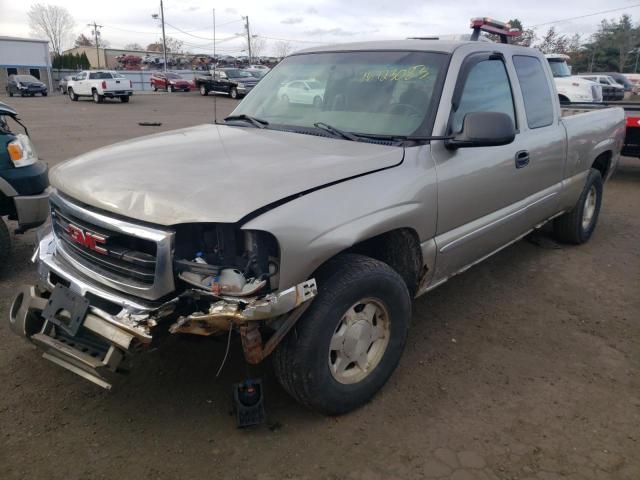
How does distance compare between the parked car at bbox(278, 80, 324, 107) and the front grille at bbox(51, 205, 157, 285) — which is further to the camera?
the parked car at bbox(278, 80, 324, 107)

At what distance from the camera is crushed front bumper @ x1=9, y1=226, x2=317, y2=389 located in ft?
7.54

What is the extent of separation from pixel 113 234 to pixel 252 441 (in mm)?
1209

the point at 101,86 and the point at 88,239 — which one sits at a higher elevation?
the point at 101,86

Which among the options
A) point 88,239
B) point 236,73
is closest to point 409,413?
point 88,239

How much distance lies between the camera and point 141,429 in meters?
2.73

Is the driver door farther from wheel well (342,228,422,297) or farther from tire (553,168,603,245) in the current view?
tire (553,168,603,245)

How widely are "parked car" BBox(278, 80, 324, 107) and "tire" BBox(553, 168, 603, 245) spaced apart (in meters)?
3.08

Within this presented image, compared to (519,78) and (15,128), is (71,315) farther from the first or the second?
(15,128)

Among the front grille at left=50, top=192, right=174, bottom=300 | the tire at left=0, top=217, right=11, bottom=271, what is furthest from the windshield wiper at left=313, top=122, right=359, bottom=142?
the tire at left=0, top=217, right=11, bottom=271

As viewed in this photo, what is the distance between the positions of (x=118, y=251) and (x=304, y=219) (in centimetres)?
90

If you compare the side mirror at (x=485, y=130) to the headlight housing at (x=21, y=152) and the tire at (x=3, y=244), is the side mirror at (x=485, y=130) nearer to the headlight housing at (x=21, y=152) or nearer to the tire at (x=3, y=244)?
the headlight housing at (x=21, y=152)

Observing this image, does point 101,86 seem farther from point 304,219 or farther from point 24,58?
point 304,219

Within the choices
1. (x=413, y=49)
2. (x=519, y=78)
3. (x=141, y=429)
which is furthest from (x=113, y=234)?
(x=519, y=78)

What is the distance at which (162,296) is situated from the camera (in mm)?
2410
